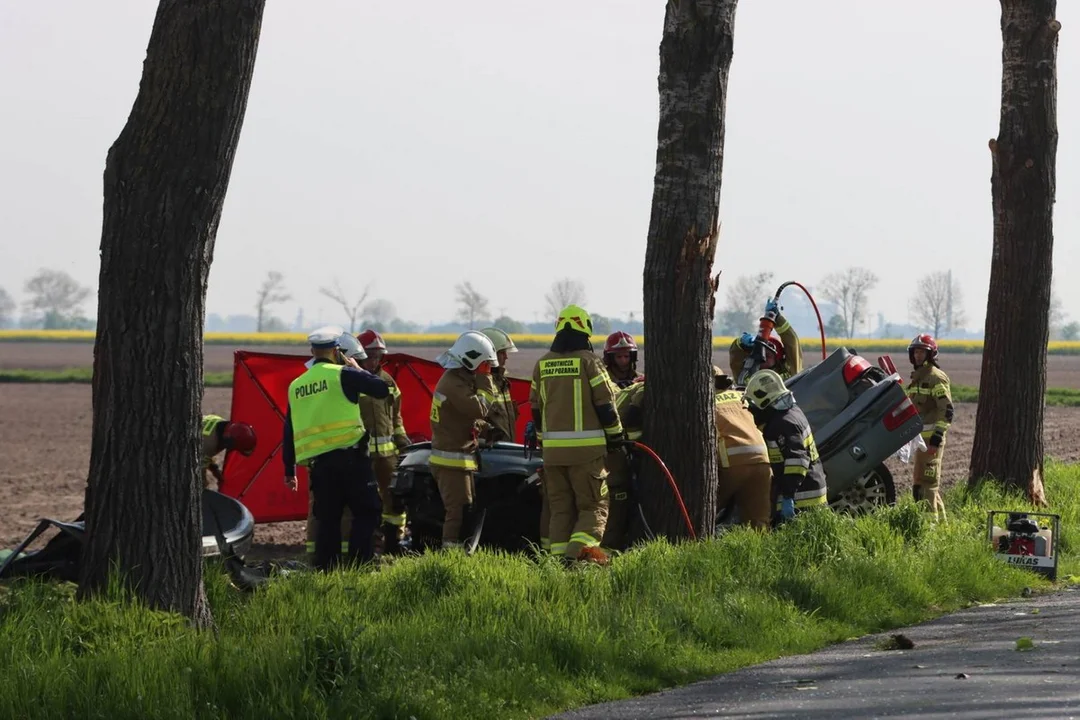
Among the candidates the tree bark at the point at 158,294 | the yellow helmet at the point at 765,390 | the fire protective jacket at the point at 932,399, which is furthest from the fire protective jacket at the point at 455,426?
the fire protective jacket at the point at 932,399

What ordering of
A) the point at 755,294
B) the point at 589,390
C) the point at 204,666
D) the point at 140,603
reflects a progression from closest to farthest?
1. the point at 204,666
2. the point at 140,603
3. the point at 589,390
4. the point at 755,294

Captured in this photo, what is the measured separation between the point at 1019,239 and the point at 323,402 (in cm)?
710

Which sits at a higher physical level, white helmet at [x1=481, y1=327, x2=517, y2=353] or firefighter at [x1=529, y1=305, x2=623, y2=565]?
white helmet at [x1=481, y1=327, x2=517, y2=353]

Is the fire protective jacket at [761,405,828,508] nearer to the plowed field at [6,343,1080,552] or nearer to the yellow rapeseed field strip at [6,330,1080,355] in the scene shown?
the plowed field at [6,343,1080,552]

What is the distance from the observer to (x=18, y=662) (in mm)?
6195

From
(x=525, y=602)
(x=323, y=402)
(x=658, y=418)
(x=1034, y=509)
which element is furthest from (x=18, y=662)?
(x=1034, y=509)

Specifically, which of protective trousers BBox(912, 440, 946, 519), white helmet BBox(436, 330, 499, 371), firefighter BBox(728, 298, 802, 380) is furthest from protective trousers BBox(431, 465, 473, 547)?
protective trousers BBox(912, 440, 946, 519)

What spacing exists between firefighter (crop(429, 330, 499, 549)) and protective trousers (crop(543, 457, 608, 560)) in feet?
3.27

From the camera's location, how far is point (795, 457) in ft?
35.8

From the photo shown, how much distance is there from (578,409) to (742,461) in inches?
63.8

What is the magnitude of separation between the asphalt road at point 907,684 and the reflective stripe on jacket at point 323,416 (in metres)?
3.70

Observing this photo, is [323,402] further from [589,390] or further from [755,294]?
[755,294]

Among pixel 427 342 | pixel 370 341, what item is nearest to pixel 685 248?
pixel 370 341

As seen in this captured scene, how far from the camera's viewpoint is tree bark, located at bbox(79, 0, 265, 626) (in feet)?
22.8
